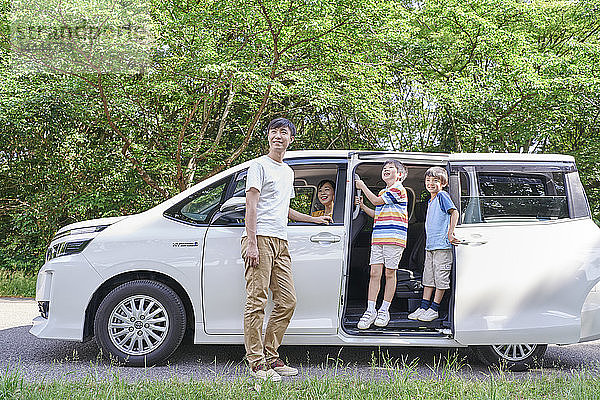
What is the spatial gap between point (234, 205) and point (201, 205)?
1.10ft

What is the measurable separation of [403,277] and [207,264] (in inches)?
88.3

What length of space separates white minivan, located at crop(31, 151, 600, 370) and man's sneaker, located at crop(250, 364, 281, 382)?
540 mm

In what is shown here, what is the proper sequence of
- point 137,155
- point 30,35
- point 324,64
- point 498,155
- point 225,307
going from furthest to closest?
point 137,155, point 324,64, point 30,35, point 498,155, point 225,307

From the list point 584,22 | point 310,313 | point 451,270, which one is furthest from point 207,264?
point 584,22

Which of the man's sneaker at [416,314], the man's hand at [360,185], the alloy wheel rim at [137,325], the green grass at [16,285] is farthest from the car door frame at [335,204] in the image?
the green grass at [16,285]

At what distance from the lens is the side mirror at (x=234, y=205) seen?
5.41 meters

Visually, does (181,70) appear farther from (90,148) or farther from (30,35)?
(90,148)

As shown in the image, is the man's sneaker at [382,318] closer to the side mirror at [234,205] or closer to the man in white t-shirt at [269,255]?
the man in white t-shirt at [269,255]

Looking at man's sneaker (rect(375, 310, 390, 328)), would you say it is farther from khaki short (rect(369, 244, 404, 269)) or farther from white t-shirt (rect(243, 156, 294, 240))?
white t-shirt (rect(243, 156, 294, 240))

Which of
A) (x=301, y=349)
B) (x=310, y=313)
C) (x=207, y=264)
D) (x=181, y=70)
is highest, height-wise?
(x=181, y=70)

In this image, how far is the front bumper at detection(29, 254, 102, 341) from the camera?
5.29 m

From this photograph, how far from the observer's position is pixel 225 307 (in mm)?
5301

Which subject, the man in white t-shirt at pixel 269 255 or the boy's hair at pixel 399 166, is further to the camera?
the boy's hair at pixel 399 166

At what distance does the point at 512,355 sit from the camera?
5586mm
